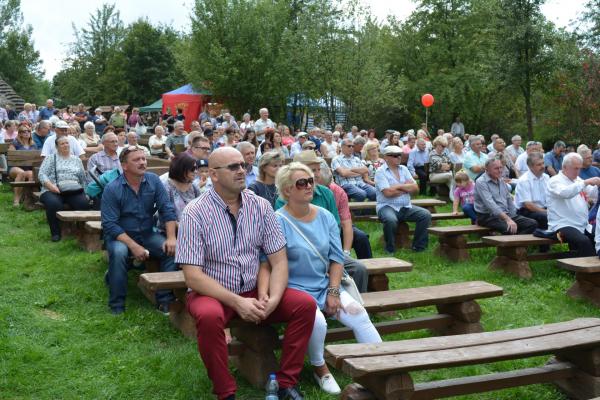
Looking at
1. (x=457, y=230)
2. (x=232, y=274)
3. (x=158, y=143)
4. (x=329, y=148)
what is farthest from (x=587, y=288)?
(x=158, y=143)

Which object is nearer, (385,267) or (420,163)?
(385,267)

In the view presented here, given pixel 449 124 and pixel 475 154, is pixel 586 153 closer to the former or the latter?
pixel 475 154

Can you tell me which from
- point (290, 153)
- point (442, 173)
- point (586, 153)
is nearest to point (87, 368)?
point (586, 153)

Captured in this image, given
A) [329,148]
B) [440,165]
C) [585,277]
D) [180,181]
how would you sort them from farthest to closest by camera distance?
[329,148] → [440,165] → [585,277] → [180,181]

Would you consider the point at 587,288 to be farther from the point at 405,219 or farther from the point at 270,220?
the point at 270,220

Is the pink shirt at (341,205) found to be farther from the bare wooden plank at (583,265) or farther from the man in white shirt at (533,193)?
the man in white shirt at (533,193)

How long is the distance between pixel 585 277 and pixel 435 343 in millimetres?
3397

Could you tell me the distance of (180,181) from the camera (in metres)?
6.27

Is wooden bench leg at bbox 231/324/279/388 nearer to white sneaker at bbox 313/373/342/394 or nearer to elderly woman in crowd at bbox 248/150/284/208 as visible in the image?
white sneaker at bbox 313/373/342/394

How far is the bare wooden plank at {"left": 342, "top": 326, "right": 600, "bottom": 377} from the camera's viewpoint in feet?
10.8

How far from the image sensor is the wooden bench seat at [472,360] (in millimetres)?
3402

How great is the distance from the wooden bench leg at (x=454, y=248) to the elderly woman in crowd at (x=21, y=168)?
272 inches

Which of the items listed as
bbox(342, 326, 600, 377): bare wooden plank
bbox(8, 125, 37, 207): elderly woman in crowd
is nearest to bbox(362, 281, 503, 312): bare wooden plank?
bbox(342, 326, 600, 377): bare wooden plank

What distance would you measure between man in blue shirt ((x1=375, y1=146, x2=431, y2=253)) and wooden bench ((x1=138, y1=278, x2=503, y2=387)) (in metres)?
3.29
